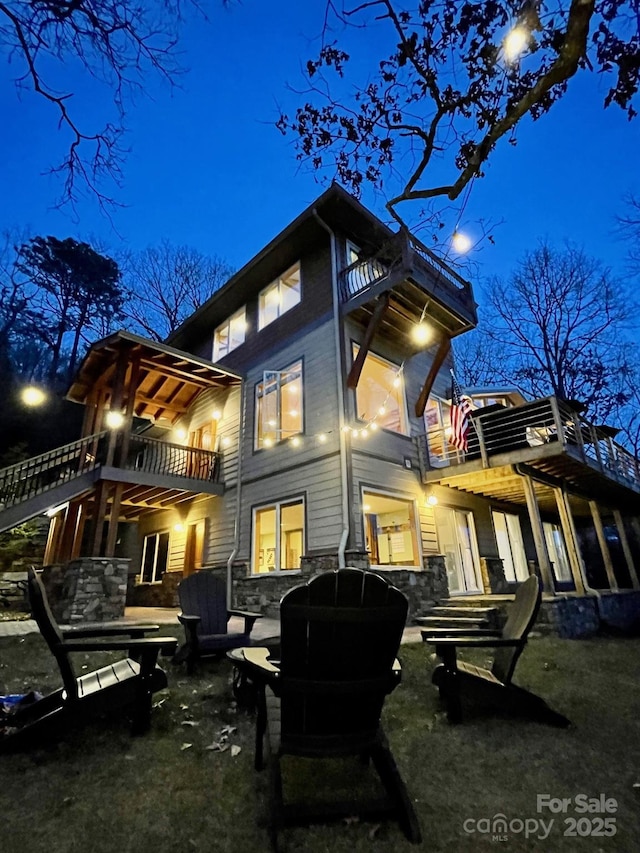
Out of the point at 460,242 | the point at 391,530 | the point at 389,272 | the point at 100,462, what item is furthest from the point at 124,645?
the point at 391,530

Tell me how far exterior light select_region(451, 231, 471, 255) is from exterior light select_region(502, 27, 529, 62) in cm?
170

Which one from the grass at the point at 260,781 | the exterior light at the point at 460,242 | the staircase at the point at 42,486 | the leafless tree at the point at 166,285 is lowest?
the grass at the point at 260,781

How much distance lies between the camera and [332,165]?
16.8ft

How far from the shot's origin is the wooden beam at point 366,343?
8555 millimetres

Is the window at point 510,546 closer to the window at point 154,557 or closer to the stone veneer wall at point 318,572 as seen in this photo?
the stone veneer wall at point 318,572

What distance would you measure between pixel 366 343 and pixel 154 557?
9.97 metres

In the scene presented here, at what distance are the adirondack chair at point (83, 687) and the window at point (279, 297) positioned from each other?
9214 mm

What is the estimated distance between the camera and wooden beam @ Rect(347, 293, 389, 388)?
28.1 feet

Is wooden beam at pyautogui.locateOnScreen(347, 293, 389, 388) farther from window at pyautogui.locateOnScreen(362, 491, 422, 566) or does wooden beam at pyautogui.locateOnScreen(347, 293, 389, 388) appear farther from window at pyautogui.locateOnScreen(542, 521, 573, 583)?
window at pyautogui.locateOnScreen(542, 521, 573, 583)

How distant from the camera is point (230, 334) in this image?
Answer: 1288cm

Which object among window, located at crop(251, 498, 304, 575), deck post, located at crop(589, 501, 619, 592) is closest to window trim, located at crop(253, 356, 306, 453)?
window, located at crop(251, 498, 304, 575)

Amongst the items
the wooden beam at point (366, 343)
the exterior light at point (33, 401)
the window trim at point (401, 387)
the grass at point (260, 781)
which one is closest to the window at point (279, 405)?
the window trim at point (401, 387)

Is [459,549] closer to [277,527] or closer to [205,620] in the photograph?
[277,527]

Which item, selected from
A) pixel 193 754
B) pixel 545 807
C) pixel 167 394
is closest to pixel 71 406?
pixel 167 394
